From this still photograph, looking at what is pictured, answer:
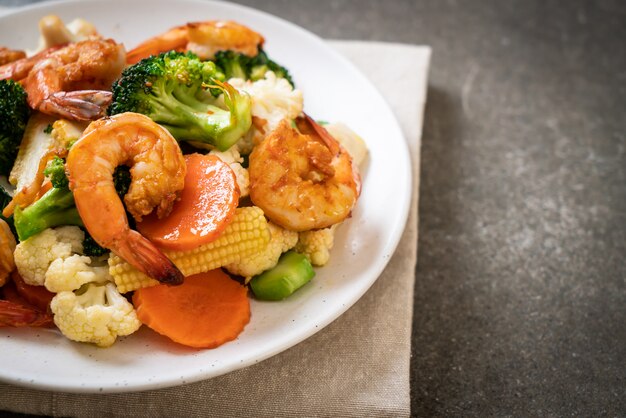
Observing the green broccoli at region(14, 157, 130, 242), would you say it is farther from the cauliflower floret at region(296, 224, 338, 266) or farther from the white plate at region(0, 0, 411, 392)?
the cauliflower floret at region(296, 224, 338, 266)

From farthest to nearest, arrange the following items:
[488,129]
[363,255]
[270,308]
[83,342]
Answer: [488,129] → [363,255] → [270,308] → [83,342]

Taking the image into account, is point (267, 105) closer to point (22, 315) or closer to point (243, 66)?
point (243, 66)

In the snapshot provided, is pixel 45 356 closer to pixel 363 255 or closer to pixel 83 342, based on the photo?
pixel 83 342

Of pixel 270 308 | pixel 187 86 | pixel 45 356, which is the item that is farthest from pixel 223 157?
pixel 45 356

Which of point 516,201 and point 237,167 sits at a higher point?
point 237,167

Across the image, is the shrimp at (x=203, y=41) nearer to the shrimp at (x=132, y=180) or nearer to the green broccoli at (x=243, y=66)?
the green broccoli at (x=243, y=66)

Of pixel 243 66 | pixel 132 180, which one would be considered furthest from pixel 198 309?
pixel 243 66

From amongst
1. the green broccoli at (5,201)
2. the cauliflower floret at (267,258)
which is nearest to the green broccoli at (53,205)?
the green broccoli at (5,201)
